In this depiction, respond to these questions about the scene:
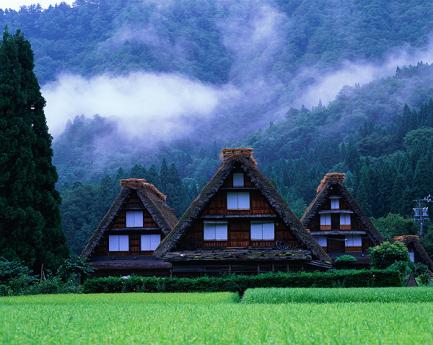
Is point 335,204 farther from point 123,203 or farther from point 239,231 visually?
point 239,231

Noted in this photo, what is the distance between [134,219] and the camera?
4906 cm

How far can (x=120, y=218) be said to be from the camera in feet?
161

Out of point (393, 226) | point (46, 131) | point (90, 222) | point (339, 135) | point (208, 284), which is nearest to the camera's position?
point (208, 284)

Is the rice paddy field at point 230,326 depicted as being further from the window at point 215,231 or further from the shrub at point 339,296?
the window at point 215,231

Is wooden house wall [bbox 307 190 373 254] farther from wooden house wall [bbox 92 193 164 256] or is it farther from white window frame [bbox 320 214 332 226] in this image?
wooden house wall [bbox 92 193 164 256]

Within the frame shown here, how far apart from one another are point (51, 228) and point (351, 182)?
66.0m

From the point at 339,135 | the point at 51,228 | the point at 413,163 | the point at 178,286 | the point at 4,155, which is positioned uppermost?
the point at 339,135

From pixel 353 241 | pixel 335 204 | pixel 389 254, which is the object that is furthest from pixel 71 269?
pixel 353 241

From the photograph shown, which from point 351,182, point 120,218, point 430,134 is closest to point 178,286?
point 120,218

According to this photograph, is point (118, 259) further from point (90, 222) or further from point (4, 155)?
point (90, 222)

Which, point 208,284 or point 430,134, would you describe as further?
point 430,134

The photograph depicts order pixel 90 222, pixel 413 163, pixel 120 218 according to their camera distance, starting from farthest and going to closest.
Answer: pixel 413 163 → pixel 90 222 → pixel 120 218

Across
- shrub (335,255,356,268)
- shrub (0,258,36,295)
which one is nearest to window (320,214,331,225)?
shrub (335,255,356,268)

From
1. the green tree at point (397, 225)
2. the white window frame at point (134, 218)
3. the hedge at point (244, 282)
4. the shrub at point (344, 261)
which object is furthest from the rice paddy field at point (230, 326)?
the green tree at point (397, 225)
